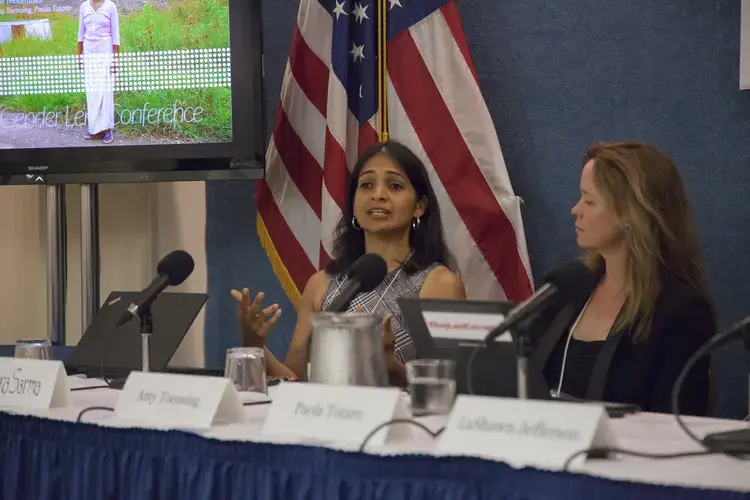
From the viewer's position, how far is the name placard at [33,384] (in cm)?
199

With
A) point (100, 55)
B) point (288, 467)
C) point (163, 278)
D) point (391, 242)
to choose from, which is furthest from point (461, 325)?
point (100, 55)

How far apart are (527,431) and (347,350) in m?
0.46

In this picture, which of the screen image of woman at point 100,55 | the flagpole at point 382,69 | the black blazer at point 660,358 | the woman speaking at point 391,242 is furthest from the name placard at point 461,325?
the screen image of woman at point 100,55

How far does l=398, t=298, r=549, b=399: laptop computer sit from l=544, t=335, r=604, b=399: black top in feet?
1.81

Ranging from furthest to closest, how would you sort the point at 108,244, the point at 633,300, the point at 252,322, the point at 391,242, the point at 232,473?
the point at 108,244 < the point at 391,242 < the point at 252,322 < the point at 633,300 < the point at 232,473

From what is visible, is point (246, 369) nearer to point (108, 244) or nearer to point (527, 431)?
point (527, 431)

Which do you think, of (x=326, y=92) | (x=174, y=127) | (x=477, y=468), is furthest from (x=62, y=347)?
(x=477, y=468)

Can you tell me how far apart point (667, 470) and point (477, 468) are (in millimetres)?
256

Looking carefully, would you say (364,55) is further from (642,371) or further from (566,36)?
(642,371)

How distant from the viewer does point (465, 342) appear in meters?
1.90

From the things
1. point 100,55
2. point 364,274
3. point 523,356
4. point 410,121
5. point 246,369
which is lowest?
point 246,369

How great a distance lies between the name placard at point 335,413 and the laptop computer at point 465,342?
0.30 metres

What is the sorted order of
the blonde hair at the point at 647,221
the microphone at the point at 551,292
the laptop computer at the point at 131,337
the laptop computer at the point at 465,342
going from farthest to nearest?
the laptop computer at the point at 131,337, the blonde hair at the point at 647,221, the laptop computer at the point at 465,342, the microphone at the point at 551,292

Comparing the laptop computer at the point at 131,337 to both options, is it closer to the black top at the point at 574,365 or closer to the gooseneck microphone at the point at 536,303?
the black top at the point at 574,365
